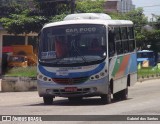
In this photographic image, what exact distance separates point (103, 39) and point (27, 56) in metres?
29.0

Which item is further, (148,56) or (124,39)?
(148,56)

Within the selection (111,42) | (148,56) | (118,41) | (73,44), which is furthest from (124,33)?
(148,56)

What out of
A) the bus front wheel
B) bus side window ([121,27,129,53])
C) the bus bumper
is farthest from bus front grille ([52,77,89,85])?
the bus front wheel

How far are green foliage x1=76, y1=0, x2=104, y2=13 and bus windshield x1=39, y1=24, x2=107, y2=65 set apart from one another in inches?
902

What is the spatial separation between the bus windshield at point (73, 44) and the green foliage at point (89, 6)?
2290 cm

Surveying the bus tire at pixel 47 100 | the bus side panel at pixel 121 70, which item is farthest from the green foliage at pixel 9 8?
the bus tire at pixel 47 100

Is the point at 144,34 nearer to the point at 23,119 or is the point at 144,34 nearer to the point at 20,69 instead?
the point at 20,69

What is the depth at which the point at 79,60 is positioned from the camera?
1808 centimetres

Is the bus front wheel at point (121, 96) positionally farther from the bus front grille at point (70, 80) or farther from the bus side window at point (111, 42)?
the bus front grille at point (70, 80)

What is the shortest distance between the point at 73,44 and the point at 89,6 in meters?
25.0

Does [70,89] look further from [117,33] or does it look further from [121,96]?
[121,96]

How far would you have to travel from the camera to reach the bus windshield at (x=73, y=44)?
59.7 feet

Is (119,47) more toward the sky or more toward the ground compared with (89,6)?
more toward the sky

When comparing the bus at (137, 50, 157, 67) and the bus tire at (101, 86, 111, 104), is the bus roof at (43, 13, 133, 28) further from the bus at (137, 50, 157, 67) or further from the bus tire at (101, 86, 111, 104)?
the bus at (137, 50, 157, 67)
